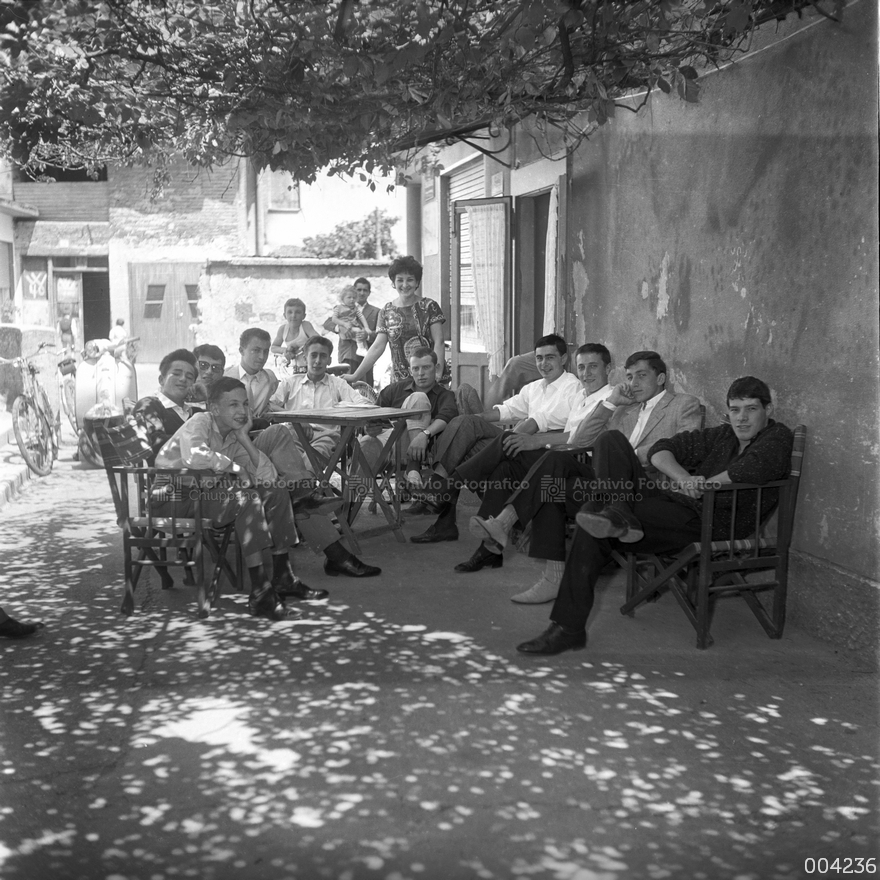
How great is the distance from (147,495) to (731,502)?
2.87m

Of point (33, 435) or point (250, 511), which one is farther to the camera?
point (33, 435)

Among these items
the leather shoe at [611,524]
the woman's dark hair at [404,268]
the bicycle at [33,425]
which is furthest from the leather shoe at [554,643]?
the bicycle at [33,425]

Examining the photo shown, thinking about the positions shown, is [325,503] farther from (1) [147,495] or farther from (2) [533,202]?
(2) [533,202]

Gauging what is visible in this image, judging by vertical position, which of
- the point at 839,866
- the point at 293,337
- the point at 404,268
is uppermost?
the point at 404,268

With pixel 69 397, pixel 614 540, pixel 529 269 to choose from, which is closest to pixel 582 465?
pixel 614 540

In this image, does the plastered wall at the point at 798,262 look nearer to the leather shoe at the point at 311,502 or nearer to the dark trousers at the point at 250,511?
the leather shoe at the point at 311,502

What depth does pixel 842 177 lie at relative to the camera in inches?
183

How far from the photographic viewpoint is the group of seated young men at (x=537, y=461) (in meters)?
4.82

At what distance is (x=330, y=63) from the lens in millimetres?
5535

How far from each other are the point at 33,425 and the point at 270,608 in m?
5.67

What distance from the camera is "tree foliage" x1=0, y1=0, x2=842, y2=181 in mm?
4789

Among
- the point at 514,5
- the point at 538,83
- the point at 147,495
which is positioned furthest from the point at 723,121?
the point at 147,495

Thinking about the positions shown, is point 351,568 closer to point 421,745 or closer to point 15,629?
point 15,629

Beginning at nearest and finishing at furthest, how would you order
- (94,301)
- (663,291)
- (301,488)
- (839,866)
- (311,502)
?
(839,866) → (301,488) → (311,502) → (663,291) → (94,301)
